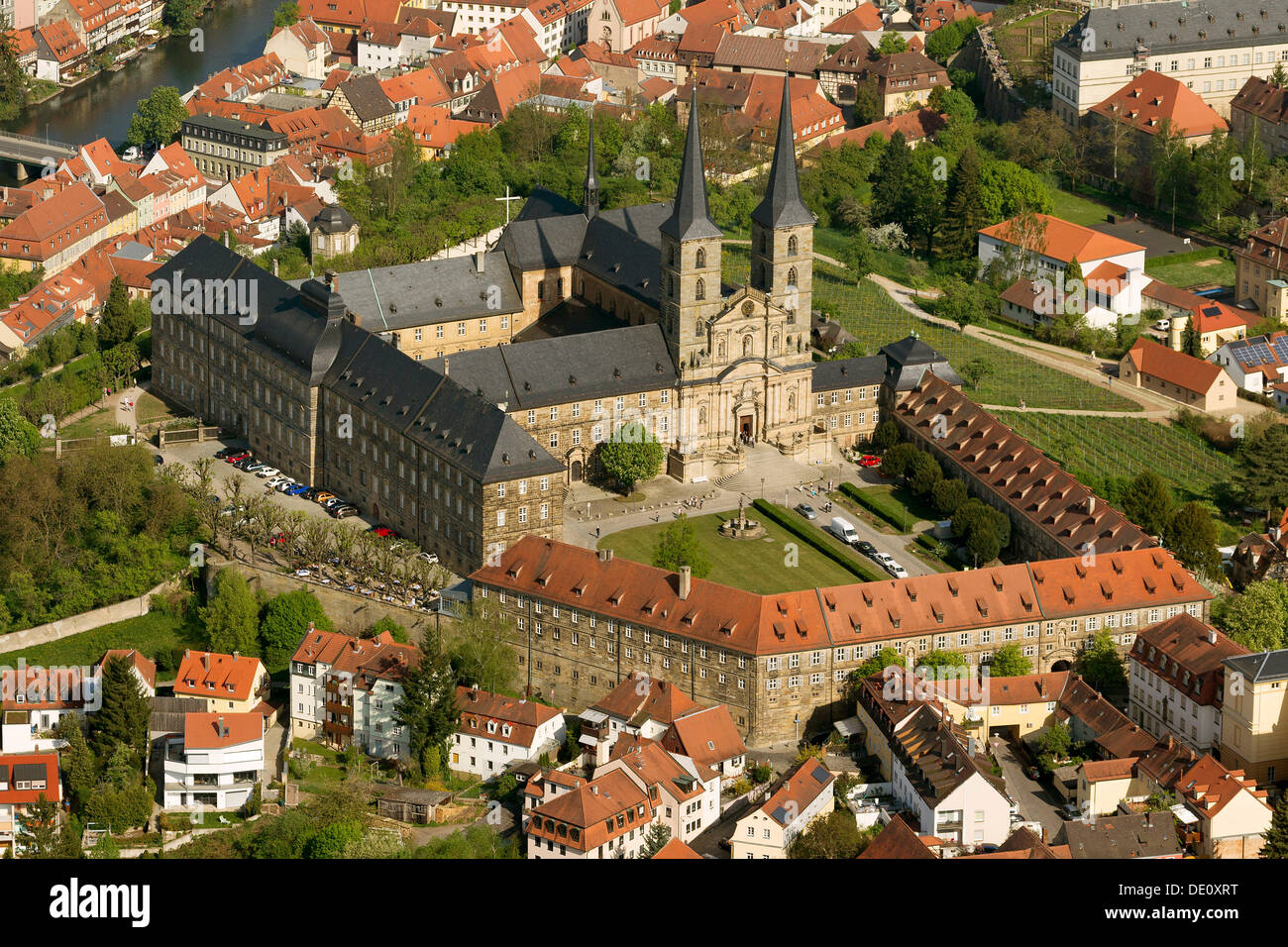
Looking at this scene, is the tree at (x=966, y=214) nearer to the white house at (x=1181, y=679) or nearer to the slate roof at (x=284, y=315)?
the slate roof at (x=284, y=315)

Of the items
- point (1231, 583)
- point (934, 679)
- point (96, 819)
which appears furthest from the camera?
point (1231, 583)

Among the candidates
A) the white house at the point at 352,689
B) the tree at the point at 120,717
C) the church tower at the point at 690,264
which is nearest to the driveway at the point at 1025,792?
the white house at the point at 352,689

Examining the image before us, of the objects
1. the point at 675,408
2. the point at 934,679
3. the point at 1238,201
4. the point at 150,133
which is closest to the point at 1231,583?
the point at 934,679

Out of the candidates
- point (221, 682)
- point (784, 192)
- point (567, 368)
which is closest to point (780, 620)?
point (567, 368)

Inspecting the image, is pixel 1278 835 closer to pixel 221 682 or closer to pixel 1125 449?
pixel 1125 449

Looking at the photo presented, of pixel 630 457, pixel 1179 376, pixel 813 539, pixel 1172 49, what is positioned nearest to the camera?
pixel 813 539

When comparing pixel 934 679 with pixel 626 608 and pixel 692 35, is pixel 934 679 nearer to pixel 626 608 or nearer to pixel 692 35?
pixel 626 608
